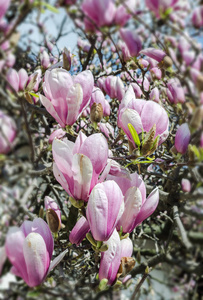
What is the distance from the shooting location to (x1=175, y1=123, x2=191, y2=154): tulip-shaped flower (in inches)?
24.7

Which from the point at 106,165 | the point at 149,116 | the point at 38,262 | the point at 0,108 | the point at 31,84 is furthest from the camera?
the point at 31,84

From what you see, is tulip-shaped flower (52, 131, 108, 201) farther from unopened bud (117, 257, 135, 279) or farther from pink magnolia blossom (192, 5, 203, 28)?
pink magnolia blossom (192, 5, 203, 28)

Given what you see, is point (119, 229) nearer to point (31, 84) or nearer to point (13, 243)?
point (13, 243)

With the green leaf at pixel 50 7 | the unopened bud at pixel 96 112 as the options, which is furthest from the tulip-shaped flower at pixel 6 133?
the unopened bud at pixel 96 112

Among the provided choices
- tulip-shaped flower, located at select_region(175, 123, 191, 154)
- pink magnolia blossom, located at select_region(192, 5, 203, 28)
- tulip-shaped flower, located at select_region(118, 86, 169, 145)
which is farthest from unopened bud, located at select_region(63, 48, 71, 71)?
pink magnolia blossom, located at select_region(192, 5, 203, 28)

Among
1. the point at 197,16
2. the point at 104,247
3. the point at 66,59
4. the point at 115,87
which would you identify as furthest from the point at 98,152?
the point at 115,87

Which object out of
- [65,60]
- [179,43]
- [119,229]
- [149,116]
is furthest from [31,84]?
[179,43]

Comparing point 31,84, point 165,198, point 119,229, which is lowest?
point 165,198

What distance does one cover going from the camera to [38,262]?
0.41 metres

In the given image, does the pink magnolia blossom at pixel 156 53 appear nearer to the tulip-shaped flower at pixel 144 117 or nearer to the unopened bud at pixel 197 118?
the tulip-shaped flower at pixel 144 117

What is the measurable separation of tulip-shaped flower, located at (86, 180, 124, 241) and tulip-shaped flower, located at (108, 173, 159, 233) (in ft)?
0.15

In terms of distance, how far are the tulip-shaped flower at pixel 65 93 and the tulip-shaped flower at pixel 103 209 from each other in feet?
0.66

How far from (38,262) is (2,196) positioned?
0.53 ft

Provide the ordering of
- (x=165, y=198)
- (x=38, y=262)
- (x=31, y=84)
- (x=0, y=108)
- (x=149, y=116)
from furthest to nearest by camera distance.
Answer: (x=165, y=198), (x=31, y=84), (x=149, y=116), (x=38, y=262), (x=0, y=108)
